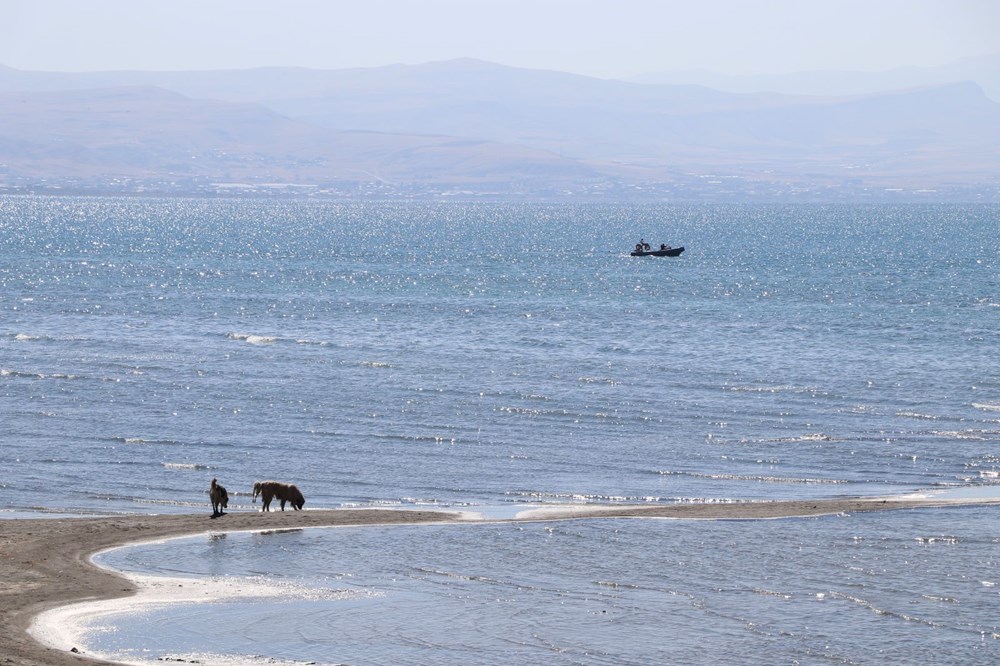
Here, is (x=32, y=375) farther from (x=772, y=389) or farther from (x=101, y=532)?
(x=772, y=389)

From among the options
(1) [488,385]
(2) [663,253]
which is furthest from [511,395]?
(2) [663,253]

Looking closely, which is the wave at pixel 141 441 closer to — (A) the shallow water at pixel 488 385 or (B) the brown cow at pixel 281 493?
(A) the shallow water at pixel 488 385

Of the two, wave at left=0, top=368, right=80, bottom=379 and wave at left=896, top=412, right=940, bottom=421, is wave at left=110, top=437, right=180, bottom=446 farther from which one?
wave at left=896, top=412, right=940, bottom=421

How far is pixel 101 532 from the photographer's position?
27156 mm

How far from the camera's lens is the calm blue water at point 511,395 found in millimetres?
33250

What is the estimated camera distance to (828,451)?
38281 mm

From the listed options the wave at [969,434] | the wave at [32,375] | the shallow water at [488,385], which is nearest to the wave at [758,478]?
the shallow water at [488,385]

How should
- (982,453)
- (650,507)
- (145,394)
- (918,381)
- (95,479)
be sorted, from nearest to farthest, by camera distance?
(650,507) < (95,479) < (982,453) < (145,394) < (918,381)

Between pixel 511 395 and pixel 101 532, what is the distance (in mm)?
21330

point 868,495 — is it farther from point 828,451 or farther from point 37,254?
point 37,254

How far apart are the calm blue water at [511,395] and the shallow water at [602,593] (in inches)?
7.9

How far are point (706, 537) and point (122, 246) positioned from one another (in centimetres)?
11569

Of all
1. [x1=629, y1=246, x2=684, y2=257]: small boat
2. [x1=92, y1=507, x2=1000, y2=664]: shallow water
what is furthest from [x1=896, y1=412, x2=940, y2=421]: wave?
[x1=629, y1=246, x2=684, y2=257]: small boat

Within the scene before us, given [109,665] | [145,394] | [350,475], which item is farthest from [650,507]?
[145,394]
